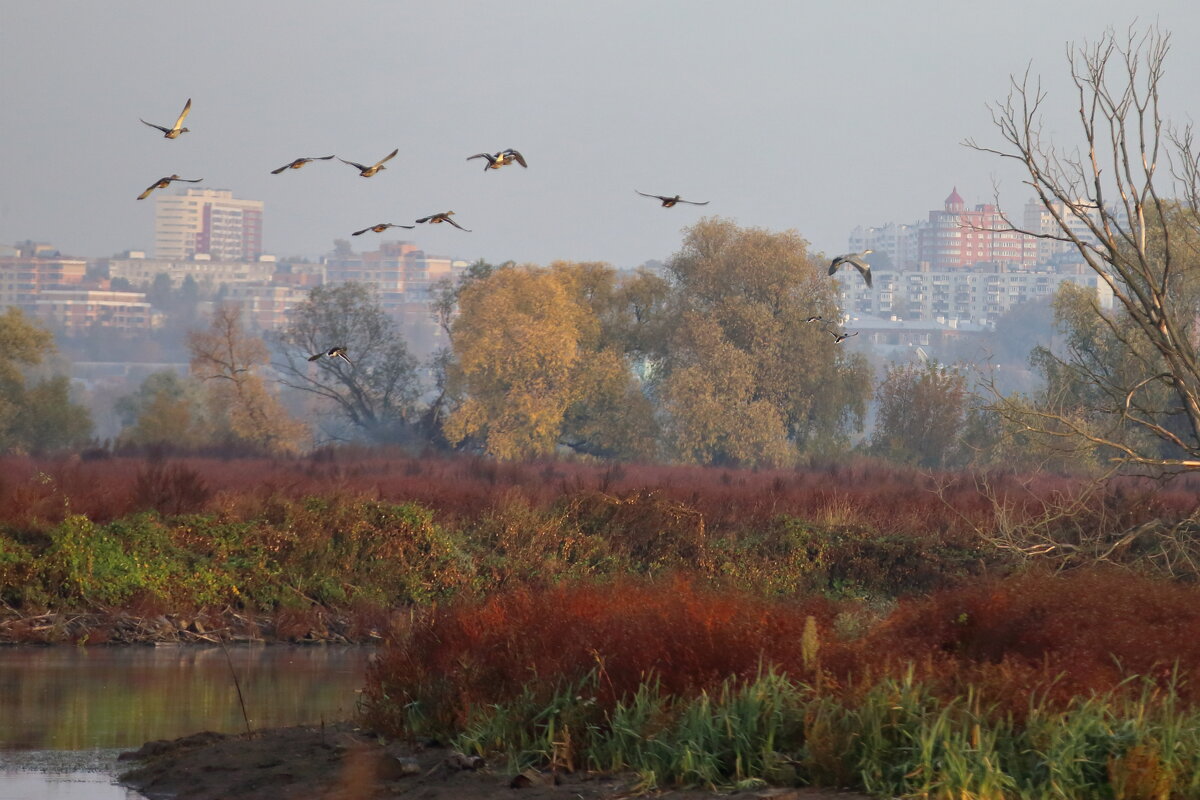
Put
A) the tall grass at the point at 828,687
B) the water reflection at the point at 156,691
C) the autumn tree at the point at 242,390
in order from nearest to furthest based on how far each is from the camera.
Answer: the tall grass at the point at 828,687 → the water reflection at the point at 156,691 → the autumn tree at the point at 242,390

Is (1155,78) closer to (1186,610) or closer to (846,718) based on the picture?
(1186,610)

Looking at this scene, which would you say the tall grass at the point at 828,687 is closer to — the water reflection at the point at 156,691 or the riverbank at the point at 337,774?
the riverbank at the point at 337,774

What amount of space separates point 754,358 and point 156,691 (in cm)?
4322

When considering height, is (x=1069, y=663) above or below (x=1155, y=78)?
below

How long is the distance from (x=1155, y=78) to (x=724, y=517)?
1223cm

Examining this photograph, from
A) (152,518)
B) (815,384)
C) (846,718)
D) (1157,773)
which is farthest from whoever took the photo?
(815,384)

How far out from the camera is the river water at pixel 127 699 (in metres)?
11.4

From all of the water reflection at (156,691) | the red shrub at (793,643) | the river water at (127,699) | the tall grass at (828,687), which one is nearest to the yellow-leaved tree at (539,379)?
the river water at (127,699)

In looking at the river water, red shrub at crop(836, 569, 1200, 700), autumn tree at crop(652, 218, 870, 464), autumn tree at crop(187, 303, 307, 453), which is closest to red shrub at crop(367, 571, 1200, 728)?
red shrub at crop(836, 569, 1200, 700)

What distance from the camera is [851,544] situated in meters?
26.4

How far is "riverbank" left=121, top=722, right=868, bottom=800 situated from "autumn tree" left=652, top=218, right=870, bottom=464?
44.6m

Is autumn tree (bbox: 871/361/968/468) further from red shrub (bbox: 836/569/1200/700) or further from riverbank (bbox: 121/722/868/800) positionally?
riverbank (bbox: 121/722/868/800)

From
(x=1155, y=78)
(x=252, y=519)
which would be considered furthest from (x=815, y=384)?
(x=1155, y=78)

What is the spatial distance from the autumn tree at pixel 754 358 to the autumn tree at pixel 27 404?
2084 centimetres
